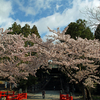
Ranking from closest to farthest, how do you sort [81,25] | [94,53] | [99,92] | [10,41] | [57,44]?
1. [57,44]
2. [94,53]
3. [10,41]
4. [99,92]
5. [81,25]

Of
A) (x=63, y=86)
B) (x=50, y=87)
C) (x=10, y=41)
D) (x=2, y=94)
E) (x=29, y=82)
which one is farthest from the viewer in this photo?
(x=50, y=87)

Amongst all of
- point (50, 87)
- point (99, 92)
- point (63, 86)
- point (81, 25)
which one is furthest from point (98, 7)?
point (50, 87)

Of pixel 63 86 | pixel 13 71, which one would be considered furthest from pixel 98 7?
pixel 63 86

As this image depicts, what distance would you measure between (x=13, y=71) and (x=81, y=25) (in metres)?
13.8

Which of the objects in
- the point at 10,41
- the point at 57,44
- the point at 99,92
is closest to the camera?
the point at 57,44

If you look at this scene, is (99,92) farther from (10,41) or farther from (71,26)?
(10,41)

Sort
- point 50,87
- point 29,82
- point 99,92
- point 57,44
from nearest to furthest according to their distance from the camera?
1. point 57,44
2. point 99,92
3. point 29,82
4. point 50,87

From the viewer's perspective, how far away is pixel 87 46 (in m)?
7.34

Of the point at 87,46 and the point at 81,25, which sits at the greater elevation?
the point at 81,25

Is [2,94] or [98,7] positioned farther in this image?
[2,94]

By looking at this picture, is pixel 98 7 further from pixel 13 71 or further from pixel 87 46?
pixel 13 71

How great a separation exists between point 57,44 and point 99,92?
1196 centimetres

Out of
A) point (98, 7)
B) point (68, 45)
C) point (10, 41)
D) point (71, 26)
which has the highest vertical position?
point (71, 26)

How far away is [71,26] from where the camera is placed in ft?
62.7
